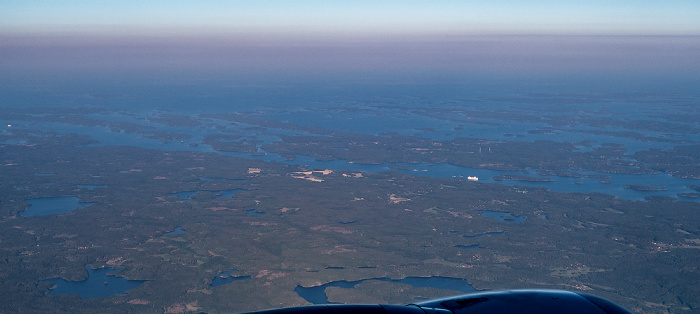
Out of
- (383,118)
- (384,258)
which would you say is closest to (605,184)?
(384,258)

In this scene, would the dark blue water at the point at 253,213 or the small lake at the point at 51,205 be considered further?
the small lake at the point at 51,205

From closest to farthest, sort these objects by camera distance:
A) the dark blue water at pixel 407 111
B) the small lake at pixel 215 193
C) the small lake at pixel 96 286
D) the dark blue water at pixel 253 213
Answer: the small lake at pixel 96 286 → the dark blue water at pixel 253 213 → the small lake at pixel 215 193 → the dark blue water at pixel 407 111

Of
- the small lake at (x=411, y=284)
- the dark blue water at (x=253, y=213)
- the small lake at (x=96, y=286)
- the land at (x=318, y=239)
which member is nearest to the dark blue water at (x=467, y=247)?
the land at (x=318, y=239)

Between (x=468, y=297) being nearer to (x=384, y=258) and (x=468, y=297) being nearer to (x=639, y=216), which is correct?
(x=384, y=258)

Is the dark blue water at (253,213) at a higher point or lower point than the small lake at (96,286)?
lower

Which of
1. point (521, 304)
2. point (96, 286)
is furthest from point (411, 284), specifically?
point (521, 304)

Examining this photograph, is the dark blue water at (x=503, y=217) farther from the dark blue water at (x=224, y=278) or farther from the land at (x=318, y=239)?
the dark blue water at (x=224, y=278)

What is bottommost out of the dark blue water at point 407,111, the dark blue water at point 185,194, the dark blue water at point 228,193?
the dark blue water at point 407,111

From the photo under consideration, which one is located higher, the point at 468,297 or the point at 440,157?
the point at 468,297
